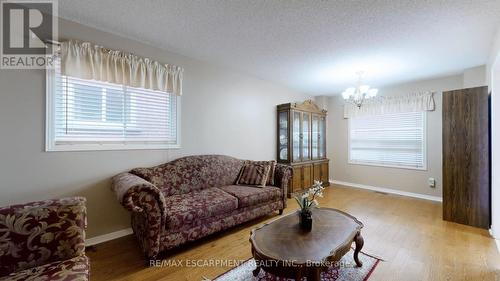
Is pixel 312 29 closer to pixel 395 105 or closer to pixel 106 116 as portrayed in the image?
pixel 106 116

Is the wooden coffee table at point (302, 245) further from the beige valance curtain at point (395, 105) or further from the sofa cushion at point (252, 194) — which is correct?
the beige valance curtain at point (395, 105)

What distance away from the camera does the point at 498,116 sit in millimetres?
2537

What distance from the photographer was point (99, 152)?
247cm

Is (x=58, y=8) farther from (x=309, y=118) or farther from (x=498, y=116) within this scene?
(x=498, y=116)

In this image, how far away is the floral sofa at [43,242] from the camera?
1248mm

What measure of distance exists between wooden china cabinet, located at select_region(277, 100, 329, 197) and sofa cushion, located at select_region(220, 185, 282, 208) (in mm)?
1153

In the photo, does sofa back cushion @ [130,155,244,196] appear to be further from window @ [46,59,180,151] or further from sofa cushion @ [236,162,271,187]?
window @ [46,59,180,151]

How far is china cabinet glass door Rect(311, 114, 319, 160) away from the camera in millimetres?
5000

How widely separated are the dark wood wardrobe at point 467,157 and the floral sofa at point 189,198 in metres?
2.29

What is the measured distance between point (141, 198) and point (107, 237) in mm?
1057

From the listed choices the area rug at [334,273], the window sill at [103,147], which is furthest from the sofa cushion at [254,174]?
the area rug at [334,273]

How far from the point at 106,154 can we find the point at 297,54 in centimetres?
275

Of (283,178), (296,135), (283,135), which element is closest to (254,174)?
(283,178)

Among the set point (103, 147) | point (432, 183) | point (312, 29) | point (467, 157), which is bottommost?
point (432, 183)
